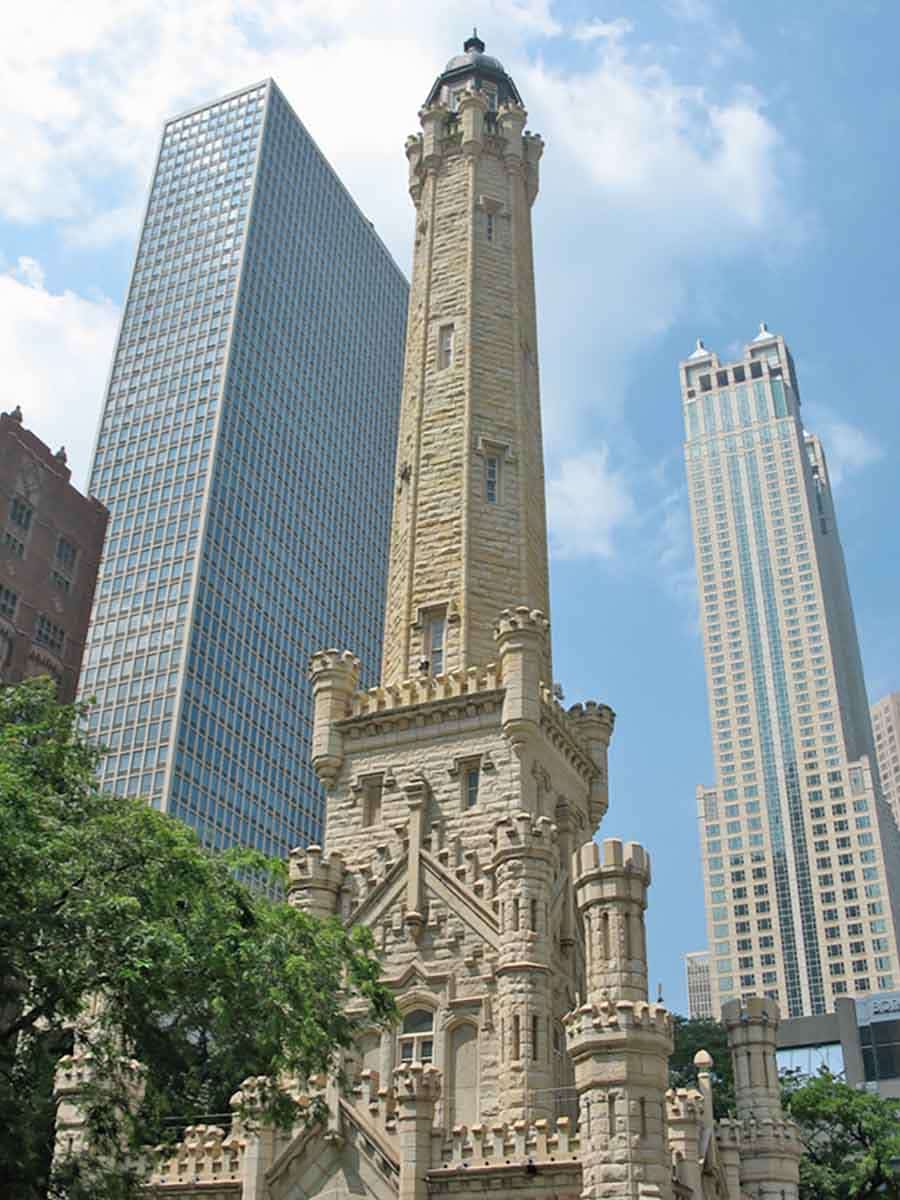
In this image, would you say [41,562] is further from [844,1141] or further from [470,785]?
[844,1141]

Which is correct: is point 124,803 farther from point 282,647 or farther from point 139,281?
point 139,281

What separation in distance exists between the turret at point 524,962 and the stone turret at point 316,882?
16.2 feet

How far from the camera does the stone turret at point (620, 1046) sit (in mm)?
25328

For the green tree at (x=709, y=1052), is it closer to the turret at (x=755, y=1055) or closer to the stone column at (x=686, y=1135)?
the turret at (x=755, y=1055)

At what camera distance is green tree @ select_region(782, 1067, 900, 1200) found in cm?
5097

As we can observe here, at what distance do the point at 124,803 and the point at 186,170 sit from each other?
412ft

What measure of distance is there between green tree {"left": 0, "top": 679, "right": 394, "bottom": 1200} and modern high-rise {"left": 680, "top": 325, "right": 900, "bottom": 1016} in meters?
147

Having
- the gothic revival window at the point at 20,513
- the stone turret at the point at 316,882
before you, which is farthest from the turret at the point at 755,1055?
the gothic revival window at the point at 20,513

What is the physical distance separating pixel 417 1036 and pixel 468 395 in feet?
68.8

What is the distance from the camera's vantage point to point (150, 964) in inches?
872

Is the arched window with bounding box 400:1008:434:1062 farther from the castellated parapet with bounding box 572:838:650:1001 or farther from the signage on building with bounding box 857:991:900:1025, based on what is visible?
the signage on building with bounding box 857:991:900:1025

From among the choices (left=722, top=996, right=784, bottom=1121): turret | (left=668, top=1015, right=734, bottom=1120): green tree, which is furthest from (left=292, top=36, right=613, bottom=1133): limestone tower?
(left=668, top=1015, right=734, bottom=1120): green tree

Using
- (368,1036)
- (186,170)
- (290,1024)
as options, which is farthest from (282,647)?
(290,1024)

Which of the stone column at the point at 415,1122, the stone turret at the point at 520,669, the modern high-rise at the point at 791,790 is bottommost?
the stone column at the point at 415,1122
